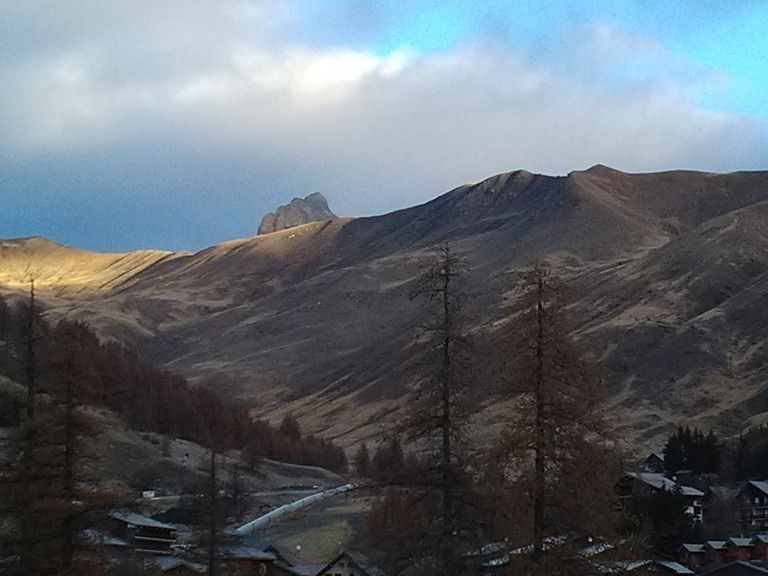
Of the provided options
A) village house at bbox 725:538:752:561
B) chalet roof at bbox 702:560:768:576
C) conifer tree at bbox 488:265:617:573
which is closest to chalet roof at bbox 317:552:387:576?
chalet roof at bbox 702:560:768:576

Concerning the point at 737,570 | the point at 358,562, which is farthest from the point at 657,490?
the point at 358,562

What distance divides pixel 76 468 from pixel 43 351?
215 inches

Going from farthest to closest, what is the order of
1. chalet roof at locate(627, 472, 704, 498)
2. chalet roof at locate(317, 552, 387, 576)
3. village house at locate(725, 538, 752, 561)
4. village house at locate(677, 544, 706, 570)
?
chalet roof at locate(627, 472, 704, 498)
village house at locate(725, 538, 752, 561)
village house at locate(677, 544, 706, 570)
chalet roof at locate(317, 552, 387, 576)

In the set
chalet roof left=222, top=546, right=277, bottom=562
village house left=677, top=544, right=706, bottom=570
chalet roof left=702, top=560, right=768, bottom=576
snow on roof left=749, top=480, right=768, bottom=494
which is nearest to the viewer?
chalet roof left=702, top=560, right=768, bottom=576

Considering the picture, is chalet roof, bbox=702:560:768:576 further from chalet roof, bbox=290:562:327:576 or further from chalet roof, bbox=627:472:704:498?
chalet roof, bbox=290:562:327:576

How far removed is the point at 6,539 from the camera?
56.2 ft

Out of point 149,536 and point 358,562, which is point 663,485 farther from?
point 149,536

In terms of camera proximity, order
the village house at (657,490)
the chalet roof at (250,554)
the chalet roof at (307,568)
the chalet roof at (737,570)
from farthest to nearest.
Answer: the village house at (657,490) → the chalet roof at (307,568) → the chalet roof at (250,554) → the chalet roof at (737,570)

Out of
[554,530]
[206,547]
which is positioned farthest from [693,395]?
[554,530]

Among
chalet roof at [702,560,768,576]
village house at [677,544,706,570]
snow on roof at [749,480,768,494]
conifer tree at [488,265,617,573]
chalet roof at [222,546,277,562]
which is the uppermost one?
conifer tree at [488,265,617,573]

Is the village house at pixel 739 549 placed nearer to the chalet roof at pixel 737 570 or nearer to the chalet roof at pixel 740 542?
the chalet roof at pixel 740 542

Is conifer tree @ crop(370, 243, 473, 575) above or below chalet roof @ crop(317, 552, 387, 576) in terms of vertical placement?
above

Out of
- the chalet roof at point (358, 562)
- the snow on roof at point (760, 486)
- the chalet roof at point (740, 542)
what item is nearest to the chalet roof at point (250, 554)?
the chalet roof at point (358, 562)

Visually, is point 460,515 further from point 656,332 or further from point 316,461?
point 656,332
